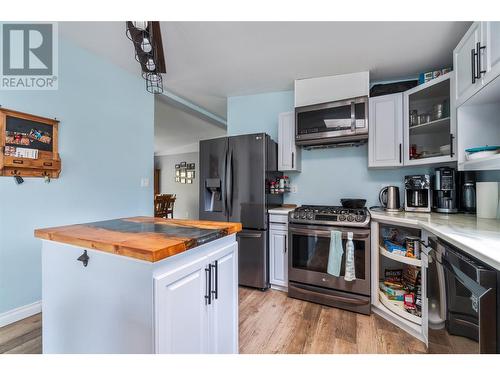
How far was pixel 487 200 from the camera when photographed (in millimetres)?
1661

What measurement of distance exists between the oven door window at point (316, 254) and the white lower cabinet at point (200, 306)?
1.12m

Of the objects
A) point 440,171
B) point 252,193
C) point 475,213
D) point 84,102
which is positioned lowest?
point 475,213

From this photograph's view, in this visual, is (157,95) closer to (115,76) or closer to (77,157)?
(115,76)

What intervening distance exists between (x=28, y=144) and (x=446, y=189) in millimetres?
3599

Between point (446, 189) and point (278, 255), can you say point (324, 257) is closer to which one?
point (278, 255)

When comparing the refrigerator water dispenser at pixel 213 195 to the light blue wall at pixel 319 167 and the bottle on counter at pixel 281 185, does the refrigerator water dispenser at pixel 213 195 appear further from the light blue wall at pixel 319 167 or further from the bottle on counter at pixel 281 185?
the light blue wall at pixel 319 167

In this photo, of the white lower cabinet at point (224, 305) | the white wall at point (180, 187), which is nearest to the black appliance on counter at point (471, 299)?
the white lower cabinet at point (224, 305)

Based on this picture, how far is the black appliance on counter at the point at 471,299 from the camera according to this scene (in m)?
0.84

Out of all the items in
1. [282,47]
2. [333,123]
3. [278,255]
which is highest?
[282,47]

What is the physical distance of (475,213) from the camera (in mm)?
1884

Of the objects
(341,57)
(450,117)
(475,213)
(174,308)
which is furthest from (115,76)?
(475,213)

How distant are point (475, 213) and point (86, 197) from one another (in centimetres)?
363

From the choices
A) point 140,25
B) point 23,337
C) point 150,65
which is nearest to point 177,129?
point 150,65

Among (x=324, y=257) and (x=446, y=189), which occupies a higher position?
(x=446, y=189)
